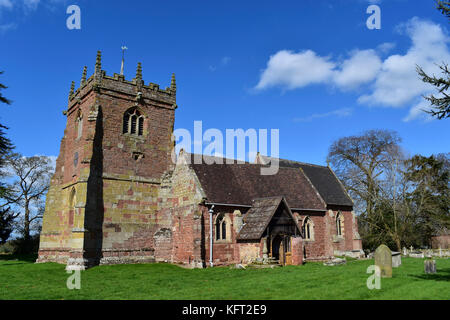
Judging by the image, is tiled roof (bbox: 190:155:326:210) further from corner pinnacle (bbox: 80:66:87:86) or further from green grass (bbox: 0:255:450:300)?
corner pinnacle (bbox: 80:66:87:86)

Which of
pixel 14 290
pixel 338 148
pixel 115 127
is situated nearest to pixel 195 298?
pixel 14 290

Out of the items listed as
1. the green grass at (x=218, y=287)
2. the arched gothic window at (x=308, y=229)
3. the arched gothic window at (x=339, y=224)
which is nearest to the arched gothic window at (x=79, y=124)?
the green grass at (x=218, y=287)

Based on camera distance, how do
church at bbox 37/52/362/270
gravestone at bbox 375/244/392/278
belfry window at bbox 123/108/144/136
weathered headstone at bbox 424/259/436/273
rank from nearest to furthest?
gravestone at bbox 375/244/392/278
weathered headstone at bbox 424/259/436/273
church at bbox 37/52/362/270
belfry window at bbox 123/108/144/136

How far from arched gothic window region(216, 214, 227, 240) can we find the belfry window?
9.50 meters

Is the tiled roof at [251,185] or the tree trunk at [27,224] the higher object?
the tiled roof at [251,185]

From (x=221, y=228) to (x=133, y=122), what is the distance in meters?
11.0

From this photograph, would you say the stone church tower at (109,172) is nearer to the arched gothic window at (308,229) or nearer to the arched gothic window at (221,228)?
the arched gothic window at (221,228)

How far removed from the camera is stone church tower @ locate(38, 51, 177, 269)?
81.7 ft

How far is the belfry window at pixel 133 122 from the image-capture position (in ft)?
92.8

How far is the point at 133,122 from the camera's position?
28.8m

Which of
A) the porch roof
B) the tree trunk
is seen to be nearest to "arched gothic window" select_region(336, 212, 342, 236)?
the porch roof

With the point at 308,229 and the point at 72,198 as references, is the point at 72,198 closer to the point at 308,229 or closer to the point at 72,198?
the point at 72,198

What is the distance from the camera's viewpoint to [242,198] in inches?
1088
